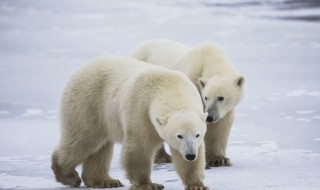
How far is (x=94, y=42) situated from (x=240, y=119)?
6.63 m

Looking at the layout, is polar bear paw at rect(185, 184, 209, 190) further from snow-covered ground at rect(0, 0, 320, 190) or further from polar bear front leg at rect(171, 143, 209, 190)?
snow-covered ground at rect(0, 0, 320, 190)

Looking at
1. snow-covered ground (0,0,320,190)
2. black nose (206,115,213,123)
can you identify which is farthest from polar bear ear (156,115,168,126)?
black nose (206,115,213,123)

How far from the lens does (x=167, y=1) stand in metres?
21.3

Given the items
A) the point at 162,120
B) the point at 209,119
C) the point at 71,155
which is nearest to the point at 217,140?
the point at 209,119

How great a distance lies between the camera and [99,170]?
4.67 m

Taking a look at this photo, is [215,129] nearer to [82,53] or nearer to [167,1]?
[82,53]

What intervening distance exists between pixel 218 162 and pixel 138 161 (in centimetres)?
138

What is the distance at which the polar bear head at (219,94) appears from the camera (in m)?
5.19

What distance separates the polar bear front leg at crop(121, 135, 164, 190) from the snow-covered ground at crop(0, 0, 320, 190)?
389mm

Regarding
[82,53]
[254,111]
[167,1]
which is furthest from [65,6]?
[254,111]

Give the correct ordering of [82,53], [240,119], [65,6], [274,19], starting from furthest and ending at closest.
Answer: [65,6]
[274,19]
[82,53]
[240,119]

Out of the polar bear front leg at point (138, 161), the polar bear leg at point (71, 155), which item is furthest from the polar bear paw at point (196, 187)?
the polar bear leg at point (71, 155)

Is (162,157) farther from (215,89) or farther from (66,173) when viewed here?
(66,173)

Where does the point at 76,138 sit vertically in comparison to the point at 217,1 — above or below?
above
